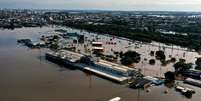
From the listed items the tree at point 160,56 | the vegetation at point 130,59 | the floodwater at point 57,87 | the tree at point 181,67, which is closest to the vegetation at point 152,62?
the vegetation at point 130,59

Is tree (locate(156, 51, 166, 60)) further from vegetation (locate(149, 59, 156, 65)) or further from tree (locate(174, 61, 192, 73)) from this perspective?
tree (locate(174, 61, 192, 73))

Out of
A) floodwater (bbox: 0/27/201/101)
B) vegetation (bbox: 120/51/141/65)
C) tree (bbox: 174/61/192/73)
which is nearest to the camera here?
floodwater (bbox: 0/27/201/101)

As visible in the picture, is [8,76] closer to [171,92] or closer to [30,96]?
[30,96]

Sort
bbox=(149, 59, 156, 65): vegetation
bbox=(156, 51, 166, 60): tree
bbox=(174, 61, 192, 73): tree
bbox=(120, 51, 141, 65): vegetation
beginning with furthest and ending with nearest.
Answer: bbox=(156, 51, 166, 60): tree
bbox=(149, 59, 156, 65): vegetation
bbox=(120, 51, 141, 65): vegetation
bbox=(174, 61, 192, 73): tree

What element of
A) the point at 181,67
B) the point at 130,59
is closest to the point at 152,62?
the point at 130,59

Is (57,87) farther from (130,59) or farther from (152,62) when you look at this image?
(152,62)

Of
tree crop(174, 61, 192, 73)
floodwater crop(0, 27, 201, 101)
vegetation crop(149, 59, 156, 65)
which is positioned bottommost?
floodwater crop(0, 27, 201, 101)

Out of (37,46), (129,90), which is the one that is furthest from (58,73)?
(37,46)

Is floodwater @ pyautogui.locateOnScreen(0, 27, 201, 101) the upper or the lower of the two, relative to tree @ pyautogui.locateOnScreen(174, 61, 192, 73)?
lower

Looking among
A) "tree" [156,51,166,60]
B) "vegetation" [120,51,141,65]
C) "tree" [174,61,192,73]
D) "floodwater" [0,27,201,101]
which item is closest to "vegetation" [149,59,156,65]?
"vegetation" [120,51,141,65]
